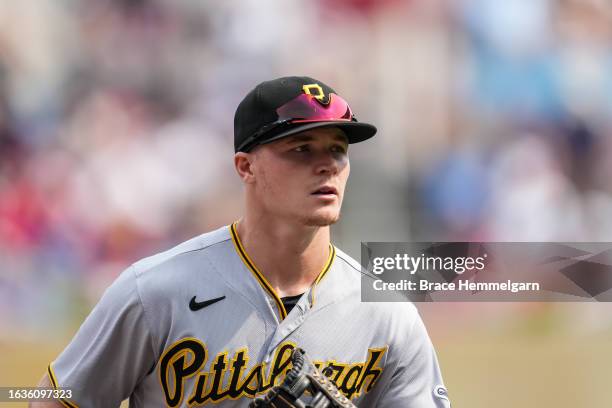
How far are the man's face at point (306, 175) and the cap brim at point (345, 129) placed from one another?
0.03m

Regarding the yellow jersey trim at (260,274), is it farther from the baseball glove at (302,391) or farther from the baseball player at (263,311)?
the baseball glove at (302,391)

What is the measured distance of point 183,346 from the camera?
3.19 meters

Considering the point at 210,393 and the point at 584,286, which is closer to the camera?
the point at 210,393

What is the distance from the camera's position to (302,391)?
2949 millimetres

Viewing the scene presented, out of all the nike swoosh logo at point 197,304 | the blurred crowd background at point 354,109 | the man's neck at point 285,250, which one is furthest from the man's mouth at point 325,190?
the blurred crowd background at point 354,109

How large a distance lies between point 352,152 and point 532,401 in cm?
228

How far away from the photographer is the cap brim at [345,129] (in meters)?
3.12

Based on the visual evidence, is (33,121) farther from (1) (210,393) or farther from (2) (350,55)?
(1) (210,393)

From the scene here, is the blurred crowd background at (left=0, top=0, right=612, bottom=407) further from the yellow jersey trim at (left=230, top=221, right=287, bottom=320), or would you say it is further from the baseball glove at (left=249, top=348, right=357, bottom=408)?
the baseball glove at (left=249, top=348, right=357, bottom=408)

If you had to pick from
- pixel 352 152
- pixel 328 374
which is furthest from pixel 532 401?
pixel 328 374

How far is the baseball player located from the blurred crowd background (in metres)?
3.95

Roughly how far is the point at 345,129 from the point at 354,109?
4.57m

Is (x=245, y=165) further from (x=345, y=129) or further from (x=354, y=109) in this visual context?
(x=354, y=109)

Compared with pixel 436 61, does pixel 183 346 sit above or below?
below
